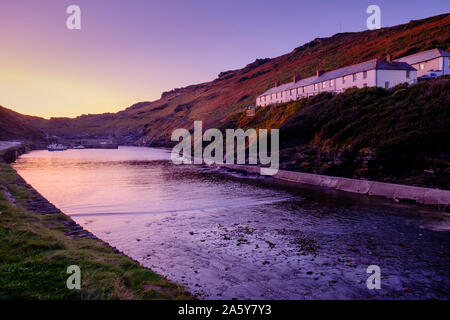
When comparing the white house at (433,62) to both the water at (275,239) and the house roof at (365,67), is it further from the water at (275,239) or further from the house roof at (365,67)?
the water at (275,239)

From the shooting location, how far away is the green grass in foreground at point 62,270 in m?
8.38

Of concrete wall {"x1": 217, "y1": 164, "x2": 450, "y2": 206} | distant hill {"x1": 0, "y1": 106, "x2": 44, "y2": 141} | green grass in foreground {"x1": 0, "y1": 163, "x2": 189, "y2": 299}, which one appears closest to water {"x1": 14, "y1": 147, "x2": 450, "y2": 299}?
concrete wall {"x1": 217, "y1": 164, "x2": 450, "y2": 206}

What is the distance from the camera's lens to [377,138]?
41.1m

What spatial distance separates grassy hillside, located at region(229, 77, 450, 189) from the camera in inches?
1373

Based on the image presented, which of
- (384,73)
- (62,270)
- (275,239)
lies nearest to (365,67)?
(384,73)

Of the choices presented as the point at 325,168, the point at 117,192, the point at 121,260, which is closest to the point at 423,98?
the point at 325,168

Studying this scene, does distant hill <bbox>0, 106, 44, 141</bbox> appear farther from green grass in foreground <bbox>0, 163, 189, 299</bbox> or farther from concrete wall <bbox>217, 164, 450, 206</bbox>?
green grass in foreground <bbox>0, 163, 189, 299</bbox>

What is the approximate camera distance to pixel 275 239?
18891mm

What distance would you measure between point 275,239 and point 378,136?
97.4ft

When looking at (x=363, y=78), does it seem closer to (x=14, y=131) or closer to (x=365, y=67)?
(x=365, y=67)

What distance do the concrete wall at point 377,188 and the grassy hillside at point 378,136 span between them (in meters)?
2.76

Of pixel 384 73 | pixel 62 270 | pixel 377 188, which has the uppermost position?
pixel 384 73

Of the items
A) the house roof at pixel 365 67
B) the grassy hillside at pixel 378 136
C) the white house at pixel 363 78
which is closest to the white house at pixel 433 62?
the white house at pixel 363 78

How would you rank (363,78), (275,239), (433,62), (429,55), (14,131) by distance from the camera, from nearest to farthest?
1. (275,239)
2. (363,78)
3. (433,62)
4. (429,55)
5. (14,131)
